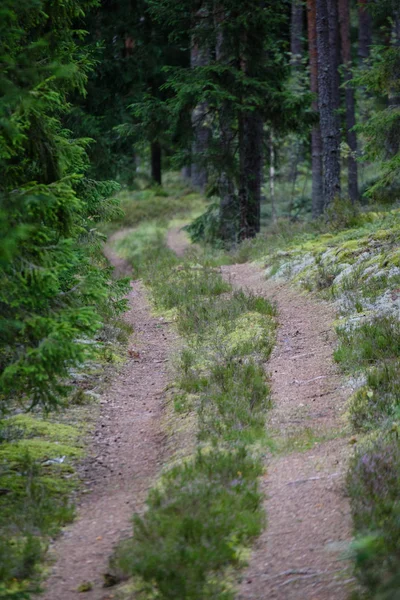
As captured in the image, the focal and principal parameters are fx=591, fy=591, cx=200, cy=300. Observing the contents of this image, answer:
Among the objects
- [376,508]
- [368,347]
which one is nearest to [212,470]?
[376,508]

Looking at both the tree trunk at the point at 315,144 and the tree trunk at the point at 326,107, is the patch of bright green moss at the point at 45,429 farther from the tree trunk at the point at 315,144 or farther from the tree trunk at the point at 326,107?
the tree trunk at the point at 315,144

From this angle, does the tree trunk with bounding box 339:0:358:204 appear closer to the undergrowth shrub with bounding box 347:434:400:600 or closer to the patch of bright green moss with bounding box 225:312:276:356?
the patch of bright green moss with bounding box 225:312:276:356

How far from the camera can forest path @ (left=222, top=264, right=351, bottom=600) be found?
4.18m

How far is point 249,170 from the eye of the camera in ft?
65.9

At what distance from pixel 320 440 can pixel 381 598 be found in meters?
3.54

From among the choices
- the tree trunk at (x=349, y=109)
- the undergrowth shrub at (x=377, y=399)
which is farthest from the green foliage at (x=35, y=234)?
the tree trunk at (x=349, y=109)

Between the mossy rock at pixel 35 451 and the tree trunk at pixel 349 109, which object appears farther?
the tree trunk at pixel 349 109

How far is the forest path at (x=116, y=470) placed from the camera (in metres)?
4.55

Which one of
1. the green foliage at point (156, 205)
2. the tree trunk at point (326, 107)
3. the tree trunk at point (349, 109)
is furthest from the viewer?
the green foliage at point (156, 205)

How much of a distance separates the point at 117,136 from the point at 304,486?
1910cm

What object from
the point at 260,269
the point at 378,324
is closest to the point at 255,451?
the point at 378,324

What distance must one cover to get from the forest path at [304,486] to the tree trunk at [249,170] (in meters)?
11.3

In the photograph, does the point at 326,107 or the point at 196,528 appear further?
the point at 326,107

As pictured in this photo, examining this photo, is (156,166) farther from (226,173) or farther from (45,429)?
(45,429)
